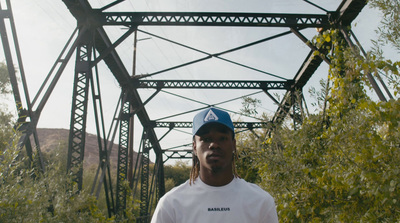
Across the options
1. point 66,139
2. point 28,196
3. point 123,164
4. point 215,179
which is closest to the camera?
point 215,179

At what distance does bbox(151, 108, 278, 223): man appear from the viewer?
199cm

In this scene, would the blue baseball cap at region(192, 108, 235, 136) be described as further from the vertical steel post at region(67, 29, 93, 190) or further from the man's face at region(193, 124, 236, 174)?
the vertical steel post at region(67, 29, 93, 190)

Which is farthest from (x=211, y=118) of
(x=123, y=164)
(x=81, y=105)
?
(x=123, y=164)

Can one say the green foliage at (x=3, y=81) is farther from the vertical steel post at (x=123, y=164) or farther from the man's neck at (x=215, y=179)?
the man's neck at (x=215, y=179)

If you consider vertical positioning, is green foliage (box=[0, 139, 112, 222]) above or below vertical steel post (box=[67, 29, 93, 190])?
below

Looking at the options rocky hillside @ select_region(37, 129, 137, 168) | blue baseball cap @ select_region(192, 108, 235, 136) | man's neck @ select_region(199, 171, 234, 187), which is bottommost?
man's neck @ select_region(199, 171, 234, 187)

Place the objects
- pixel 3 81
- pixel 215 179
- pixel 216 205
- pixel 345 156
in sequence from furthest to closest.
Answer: pixel 3 81
pixel 345 156
pixel 215 179
pixel 216 205

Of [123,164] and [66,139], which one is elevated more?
[66,139]

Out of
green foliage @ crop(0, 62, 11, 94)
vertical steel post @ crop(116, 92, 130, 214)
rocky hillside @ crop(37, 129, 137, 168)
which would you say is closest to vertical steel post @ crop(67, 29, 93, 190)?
vertical steel post @ crop(116, 92, 130, 214)

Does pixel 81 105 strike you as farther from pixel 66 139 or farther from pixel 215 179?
pixel 66 139

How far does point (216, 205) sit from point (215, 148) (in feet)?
1.05

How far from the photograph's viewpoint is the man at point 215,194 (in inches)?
78.4

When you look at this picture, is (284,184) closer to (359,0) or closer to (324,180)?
(324,180)

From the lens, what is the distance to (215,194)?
6.73 ft
